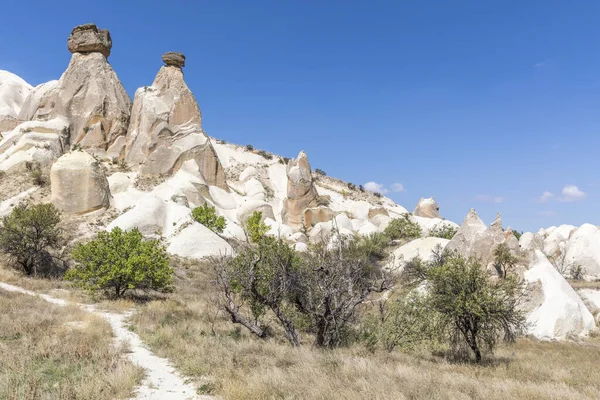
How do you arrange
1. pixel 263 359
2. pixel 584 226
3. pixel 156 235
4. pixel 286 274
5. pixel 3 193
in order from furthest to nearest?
pixel 584 226, pixel 3 193, pixel 156 235, pixel 286 274, pixel 263 359

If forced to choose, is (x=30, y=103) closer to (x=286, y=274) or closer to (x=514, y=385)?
(x=286, y=274)

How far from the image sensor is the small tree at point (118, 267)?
17219 mm

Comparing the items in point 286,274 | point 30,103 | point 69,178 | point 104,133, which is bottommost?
point 286,274

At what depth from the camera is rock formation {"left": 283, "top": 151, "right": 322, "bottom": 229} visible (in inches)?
2017

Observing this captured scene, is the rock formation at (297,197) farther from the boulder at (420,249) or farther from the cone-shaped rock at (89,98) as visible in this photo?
the cone-shaped rock at (89,98)

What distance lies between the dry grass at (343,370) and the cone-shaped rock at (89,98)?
38011 millimetres

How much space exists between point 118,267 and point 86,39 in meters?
42.9

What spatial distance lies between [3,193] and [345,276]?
37.7 metres

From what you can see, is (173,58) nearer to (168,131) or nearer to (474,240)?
(168,131)

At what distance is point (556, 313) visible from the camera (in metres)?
18.9

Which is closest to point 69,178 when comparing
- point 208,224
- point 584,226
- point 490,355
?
point 208,224

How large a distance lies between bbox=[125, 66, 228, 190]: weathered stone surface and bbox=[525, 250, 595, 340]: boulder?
121 feet

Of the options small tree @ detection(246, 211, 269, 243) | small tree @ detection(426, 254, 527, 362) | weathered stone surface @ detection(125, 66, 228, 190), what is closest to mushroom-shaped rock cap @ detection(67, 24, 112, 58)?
weathered stone surface @ detection(125, 66, 228, 190)

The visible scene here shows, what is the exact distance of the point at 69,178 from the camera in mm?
33312
